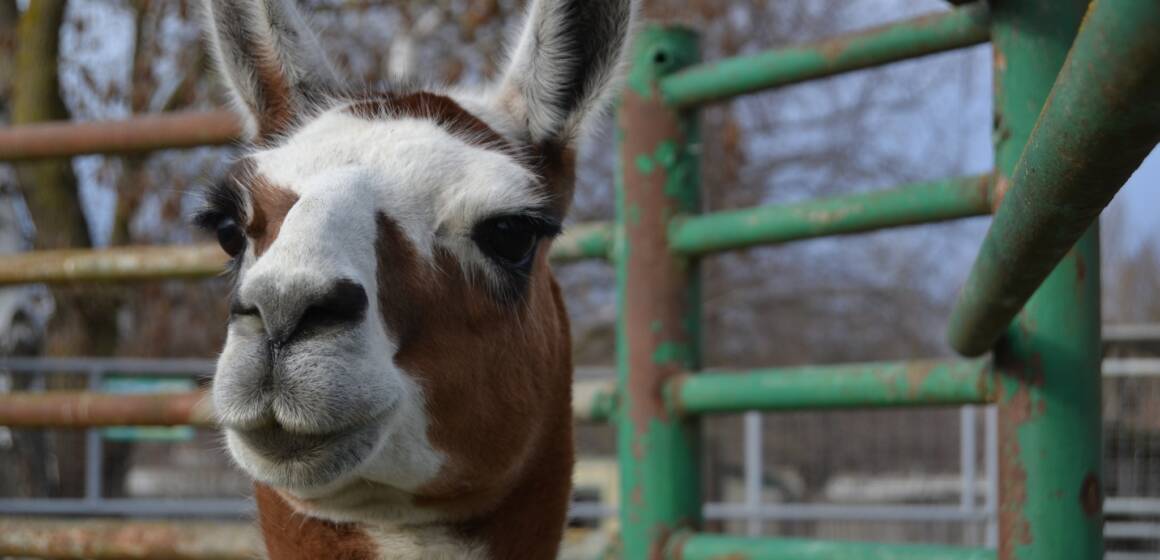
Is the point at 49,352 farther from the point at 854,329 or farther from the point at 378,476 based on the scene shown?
the point at 854,329

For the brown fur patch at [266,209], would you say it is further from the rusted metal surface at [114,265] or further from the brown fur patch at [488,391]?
the rusted metal surface at [114,265]

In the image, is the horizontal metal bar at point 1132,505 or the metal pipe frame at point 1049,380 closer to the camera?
the metal pipe frame at point 1049,380

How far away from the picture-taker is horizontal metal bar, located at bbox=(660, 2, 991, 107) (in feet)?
8.22

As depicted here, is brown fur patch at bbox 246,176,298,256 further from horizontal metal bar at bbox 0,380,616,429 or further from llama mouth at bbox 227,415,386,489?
horizontal metal bar at bbox 0,380,616,429

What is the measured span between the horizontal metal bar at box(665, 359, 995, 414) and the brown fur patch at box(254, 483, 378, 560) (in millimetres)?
989

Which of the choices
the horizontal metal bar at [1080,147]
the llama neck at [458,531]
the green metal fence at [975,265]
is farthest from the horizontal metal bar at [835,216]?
the horizontal metal bar at [1080,147]

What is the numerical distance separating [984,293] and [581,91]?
4.50 ft

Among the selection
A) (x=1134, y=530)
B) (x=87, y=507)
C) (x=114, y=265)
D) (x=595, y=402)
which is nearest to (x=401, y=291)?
(x=595, y=402)

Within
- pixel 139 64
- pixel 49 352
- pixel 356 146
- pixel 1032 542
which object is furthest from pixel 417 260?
pixel 139 64

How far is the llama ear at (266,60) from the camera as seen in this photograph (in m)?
2.90

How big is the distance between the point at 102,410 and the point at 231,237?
1.62m

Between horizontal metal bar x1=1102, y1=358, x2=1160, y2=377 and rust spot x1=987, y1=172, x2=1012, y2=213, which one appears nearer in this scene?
rust spot x1=987, y1=172, x2=1012, y2=213

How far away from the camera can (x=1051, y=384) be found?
2230 millimetres

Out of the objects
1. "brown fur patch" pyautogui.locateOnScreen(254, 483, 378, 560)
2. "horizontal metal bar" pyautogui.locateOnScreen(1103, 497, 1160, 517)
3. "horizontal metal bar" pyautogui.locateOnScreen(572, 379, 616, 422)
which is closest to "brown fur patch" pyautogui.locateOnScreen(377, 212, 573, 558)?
"brown fur patch" pyautogui.locateOnScreen(254, 483, 378, 560)
